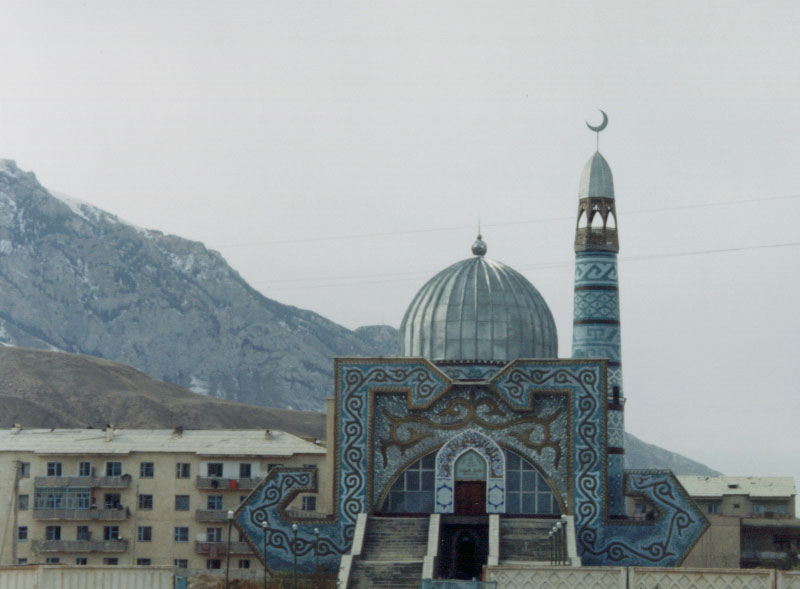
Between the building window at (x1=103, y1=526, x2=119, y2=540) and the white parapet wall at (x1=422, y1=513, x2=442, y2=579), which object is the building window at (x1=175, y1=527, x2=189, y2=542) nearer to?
the building window at (x1=103, y1=526, x2=119, y2=540)

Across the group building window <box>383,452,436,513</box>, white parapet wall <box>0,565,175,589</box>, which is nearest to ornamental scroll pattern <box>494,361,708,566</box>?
building window <box>383,452,436,513</box>

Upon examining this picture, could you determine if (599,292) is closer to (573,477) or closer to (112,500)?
(573,477)

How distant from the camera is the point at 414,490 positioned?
49625 millimetres

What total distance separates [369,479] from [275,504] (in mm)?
3394

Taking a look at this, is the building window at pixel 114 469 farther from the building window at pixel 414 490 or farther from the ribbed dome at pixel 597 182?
the ribbed dome at pixel 597 182

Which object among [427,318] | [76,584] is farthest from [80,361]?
[76,584]

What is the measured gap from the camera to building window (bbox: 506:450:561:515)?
161 ft

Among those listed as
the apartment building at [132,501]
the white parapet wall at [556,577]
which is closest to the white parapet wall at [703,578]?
the white parapet wall at [556,577]

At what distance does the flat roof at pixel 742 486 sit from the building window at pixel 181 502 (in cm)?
2632

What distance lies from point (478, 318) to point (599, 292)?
5.22 m

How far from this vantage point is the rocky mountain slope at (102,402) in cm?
13325

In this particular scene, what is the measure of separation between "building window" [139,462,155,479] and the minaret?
23012mm

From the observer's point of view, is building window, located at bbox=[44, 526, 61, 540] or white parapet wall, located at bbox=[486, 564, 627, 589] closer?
white parapet wall, located at bbox=[486, 564, 627, 589]

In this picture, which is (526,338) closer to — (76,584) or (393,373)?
(393,373)
